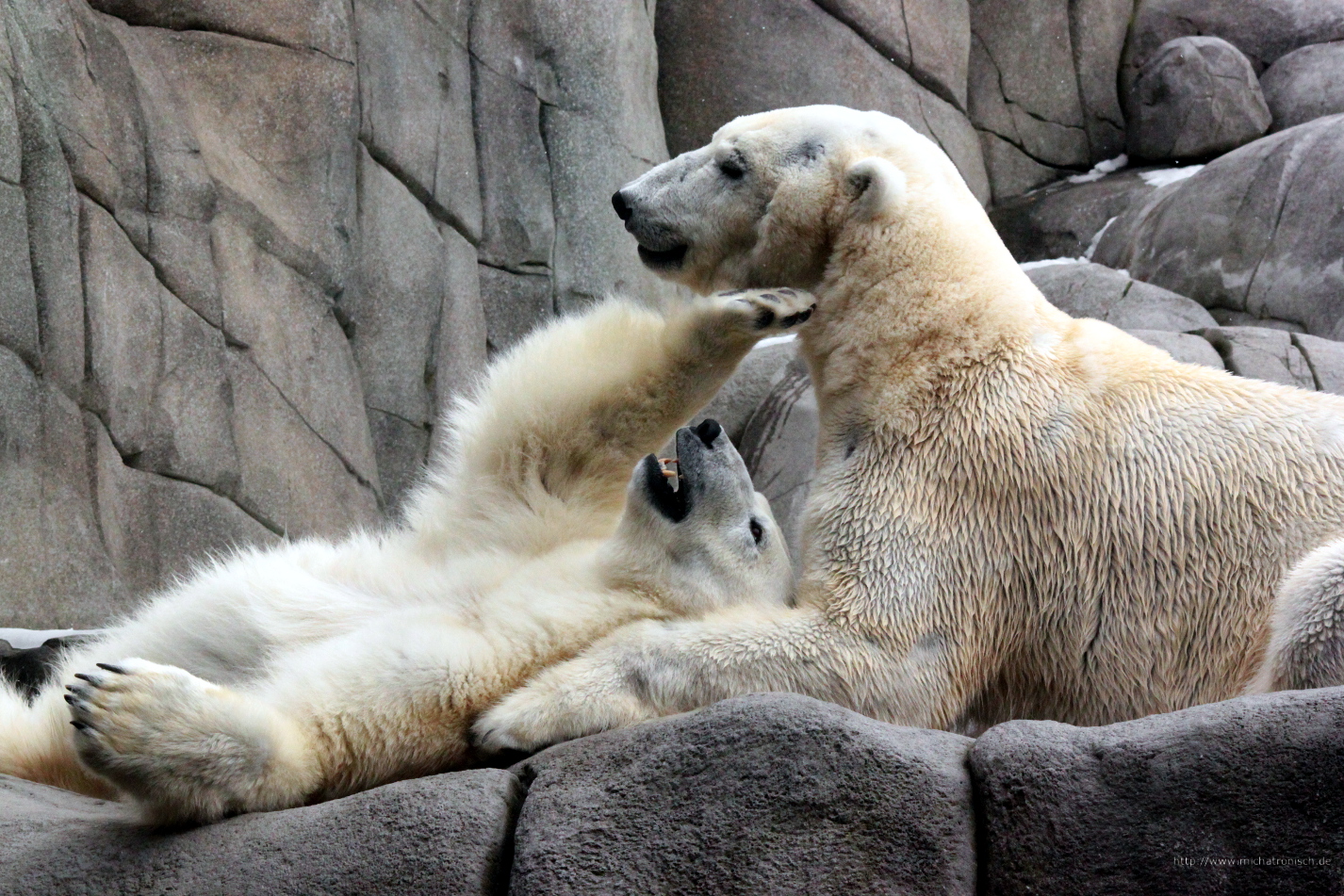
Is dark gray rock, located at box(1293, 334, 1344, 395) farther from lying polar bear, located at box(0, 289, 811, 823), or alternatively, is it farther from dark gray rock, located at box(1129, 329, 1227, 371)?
lying polar bear, located at box(0, 289, 811, 823)

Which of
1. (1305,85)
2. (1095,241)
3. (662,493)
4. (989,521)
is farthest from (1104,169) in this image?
(662,493)

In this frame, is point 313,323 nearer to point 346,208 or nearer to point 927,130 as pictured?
point 346,208

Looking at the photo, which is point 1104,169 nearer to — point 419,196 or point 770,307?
point 419,196

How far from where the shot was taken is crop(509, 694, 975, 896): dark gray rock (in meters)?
1.96

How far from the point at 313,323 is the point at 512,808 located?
4587 mm

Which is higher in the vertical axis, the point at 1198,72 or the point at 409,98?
the point at 409,98

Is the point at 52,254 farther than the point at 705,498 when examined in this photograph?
Yes

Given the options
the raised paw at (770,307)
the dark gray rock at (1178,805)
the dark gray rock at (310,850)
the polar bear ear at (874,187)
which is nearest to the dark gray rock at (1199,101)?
the polar bear ear at (874,187)

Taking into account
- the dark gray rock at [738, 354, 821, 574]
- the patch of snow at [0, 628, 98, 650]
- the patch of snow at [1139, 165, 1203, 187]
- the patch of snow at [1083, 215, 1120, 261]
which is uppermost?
the patch of snow at [0, 628, 98, 650]

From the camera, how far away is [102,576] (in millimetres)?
5047

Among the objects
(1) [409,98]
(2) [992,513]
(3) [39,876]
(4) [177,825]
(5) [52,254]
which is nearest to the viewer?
(3) [39,876]

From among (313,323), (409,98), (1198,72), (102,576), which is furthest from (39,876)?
(1198,72)

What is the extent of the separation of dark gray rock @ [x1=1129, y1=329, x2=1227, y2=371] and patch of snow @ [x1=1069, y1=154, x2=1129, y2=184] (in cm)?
481

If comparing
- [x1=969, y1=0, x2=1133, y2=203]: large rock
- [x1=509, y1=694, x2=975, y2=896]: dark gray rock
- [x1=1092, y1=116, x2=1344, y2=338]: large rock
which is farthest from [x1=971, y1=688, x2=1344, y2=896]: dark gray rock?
[x1=969, y1=0, x2=1133, y2=203]: large rock
